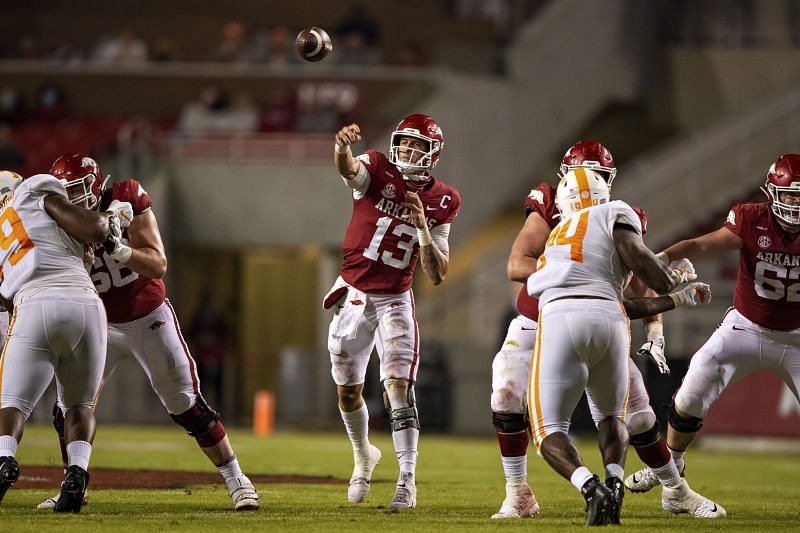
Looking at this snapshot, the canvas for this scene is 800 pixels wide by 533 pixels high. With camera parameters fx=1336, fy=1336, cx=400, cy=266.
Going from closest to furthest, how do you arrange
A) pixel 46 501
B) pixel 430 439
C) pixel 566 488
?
1. pixel 46 501
2. pixel 566 488
3. pixel 430 439

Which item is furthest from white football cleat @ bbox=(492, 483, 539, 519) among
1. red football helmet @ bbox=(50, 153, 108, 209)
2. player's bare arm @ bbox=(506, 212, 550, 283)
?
red football helmet @ bbox=(50, 153, 108, 209)

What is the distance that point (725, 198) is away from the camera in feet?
62.8

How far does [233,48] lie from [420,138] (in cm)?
1454

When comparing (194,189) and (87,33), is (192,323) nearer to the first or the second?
(194,189)

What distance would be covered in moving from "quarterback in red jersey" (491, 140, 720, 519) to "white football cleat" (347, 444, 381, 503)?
3.08 feet

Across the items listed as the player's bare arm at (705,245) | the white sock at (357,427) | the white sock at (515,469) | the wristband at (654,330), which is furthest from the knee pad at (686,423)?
the white sock at (357,427)

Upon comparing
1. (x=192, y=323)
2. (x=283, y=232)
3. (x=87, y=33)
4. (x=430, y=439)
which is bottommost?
(x=430, y=439)

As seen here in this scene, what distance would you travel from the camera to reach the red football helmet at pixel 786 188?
7.39m

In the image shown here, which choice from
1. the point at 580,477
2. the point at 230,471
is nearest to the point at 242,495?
the point at 230,471

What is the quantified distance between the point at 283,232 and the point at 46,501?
13.2m

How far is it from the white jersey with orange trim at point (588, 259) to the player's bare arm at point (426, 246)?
1088mm

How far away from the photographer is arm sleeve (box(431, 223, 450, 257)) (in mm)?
7852

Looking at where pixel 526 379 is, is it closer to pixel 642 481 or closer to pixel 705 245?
pixel 642 481

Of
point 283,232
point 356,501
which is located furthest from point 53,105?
point 356,501
